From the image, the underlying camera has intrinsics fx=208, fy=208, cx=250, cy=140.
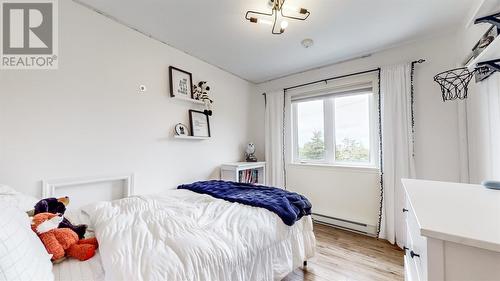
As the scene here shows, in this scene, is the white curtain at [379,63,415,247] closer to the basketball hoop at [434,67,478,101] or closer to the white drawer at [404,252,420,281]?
the basketball hoop at [434,67,478,101]

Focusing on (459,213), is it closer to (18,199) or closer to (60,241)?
(60,241)

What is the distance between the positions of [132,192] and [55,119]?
96cm

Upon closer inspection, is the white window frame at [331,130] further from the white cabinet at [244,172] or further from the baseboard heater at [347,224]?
the baseboard heater at [347,224]

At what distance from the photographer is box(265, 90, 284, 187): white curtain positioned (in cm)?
347

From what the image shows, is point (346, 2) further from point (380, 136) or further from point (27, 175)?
point (27, 175)

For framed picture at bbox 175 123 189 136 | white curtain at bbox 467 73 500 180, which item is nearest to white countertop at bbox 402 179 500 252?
white curtain at bbox 467 73 500 180

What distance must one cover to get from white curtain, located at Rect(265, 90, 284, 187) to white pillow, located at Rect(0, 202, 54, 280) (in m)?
2.94

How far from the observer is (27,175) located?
1641mm

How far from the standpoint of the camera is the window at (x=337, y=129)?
2.78 m

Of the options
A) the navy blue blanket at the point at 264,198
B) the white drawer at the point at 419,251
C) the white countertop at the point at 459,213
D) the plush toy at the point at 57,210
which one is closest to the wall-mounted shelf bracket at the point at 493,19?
the white countertop at the point at 459,213

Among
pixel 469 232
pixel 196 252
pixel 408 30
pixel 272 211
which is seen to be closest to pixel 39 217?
pixel 196 252

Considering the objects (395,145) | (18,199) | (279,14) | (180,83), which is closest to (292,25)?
(279,14)

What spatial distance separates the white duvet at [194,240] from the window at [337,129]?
5.00ft

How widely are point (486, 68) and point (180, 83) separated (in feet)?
9.34
